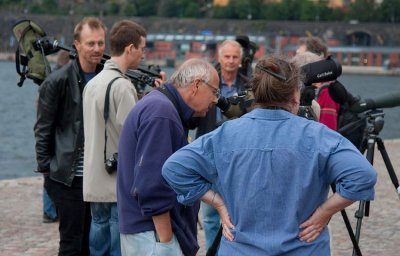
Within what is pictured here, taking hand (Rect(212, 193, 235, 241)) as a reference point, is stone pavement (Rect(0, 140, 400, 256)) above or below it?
→ below

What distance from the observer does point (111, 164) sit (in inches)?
203

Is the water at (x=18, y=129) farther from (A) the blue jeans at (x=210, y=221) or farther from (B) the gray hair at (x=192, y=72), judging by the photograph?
(B) the gray hair at (x=192, y=72)

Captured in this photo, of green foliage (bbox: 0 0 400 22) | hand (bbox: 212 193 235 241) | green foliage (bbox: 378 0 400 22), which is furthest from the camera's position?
green foliage (bbox: 378 0 400 22)

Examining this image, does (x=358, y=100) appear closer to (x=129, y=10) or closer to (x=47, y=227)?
(x=47, y=227)

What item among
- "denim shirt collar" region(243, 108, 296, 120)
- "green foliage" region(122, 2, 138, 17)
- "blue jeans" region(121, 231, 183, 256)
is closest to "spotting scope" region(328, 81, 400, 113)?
"blue jeans" region(121, 231, 183, 256)

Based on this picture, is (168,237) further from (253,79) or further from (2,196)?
(2,196)

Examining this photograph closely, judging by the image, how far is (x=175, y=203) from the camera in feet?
14.0

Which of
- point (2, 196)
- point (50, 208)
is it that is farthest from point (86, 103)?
point (2, 196)

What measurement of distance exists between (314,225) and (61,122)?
262 centimetres

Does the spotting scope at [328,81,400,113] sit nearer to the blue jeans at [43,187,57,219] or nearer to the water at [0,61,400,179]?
the water at [0,61,400,179]

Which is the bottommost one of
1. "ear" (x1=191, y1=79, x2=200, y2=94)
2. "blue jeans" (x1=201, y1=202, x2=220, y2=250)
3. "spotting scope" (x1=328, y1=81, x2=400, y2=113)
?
"blue jeans" (x1=201, y1=202, x2=220, y2=250)

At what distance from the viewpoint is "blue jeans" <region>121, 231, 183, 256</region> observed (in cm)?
429

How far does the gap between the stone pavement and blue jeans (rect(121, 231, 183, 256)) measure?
9.69ft

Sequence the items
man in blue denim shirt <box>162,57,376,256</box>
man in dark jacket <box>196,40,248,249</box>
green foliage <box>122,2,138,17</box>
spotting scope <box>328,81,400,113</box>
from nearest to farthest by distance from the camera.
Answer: man in blue denim shirt <box>162,57,376,256</box> → spotting scope <box>328,81,400,113</box> → man in dark jacket <box>196,40,248,249</box> → green foliage <box>122,2,138,17</box>
